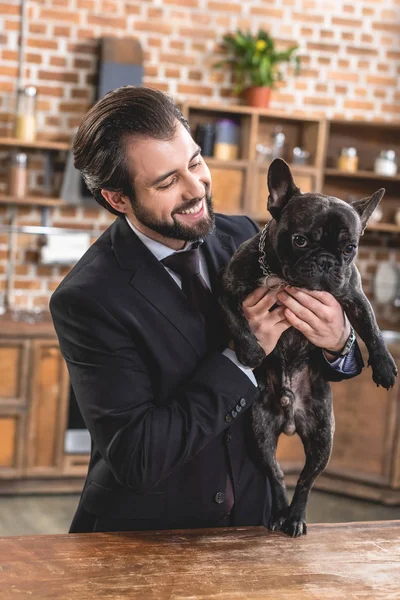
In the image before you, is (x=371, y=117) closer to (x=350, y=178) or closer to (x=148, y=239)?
(x=350, y=178)

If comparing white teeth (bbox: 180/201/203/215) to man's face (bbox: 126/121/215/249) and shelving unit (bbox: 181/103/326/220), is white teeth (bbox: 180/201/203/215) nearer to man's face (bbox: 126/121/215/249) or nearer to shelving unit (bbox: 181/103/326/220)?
man's face (bbox: 126/121/215/249)

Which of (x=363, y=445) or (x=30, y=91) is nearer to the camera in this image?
(x=30, y=91)

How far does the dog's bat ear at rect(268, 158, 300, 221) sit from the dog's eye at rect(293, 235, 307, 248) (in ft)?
0.31

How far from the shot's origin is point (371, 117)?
5.41 metres

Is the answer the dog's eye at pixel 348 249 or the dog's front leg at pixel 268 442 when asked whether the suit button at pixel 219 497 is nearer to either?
the dog's front leg at pixel 268 442

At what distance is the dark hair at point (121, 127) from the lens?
173 cm

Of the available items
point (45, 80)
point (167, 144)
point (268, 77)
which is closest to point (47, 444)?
point (45, 80)

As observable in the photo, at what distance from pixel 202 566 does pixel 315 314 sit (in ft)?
1.89

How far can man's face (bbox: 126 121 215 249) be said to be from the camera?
173cm

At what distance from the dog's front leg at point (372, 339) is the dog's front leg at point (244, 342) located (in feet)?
0.76

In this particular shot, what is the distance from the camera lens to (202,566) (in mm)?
1566

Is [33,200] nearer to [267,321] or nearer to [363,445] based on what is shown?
[363,445]

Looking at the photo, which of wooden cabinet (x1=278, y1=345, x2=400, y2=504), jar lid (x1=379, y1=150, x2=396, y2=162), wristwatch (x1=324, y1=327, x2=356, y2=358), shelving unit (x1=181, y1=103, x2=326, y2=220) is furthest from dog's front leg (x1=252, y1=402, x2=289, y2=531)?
jar lid (x1=379, y1=150, x2=396, y2=162)

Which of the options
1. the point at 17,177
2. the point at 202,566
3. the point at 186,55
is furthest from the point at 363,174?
the point at 202,566
